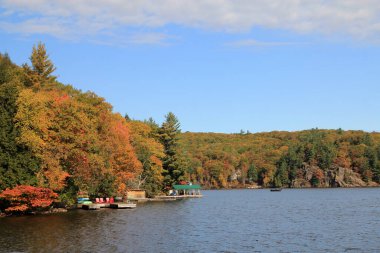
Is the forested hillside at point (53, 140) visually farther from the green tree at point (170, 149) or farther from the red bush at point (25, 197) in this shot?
the green tree at point (170, 149)

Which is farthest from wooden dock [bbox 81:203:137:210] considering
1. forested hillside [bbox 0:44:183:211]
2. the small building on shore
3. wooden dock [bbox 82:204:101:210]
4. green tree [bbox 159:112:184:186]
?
green tree [bbox 159:112:184:186]

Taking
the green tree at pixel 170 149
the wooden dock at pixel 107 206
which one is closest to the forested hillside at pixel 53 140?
the wooden dock at pixel 107 206

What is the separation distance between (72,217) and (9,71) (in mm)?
22730

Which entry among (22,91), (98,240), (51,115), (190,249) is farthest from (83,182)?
(190,249)

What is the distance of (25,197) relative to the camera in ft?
202

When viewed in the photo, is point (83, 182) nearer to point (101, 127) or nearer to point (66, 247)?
point (101, 127)

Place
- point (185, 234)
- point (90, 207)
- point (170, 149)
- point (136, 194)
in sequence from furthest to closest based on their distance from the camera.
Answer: point (170, 149) < point (136, 194) < point (90, 207) < point (185, 234)

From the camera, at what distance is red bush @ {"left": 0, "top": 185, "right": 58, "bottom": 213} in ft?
196

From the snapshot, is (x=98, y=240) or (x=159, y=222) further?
(x=159, y=222)

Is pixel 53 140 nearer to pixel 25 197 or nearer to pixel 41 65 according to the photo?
pixel 25 197

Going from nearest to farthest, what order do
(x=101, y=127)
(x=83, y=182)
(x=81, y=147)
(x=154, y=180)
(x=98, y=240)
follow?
(x=98, y=240)
(x=81, y=147)
(x=83, y=182)
(x=101, y=127)
(x=154, y=180)

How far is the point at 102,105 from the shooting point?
8650 centimetres

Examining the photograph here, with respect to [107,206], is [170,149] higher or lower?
higher

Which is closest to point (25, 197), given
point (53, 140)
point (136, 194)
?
point (53, 140)
